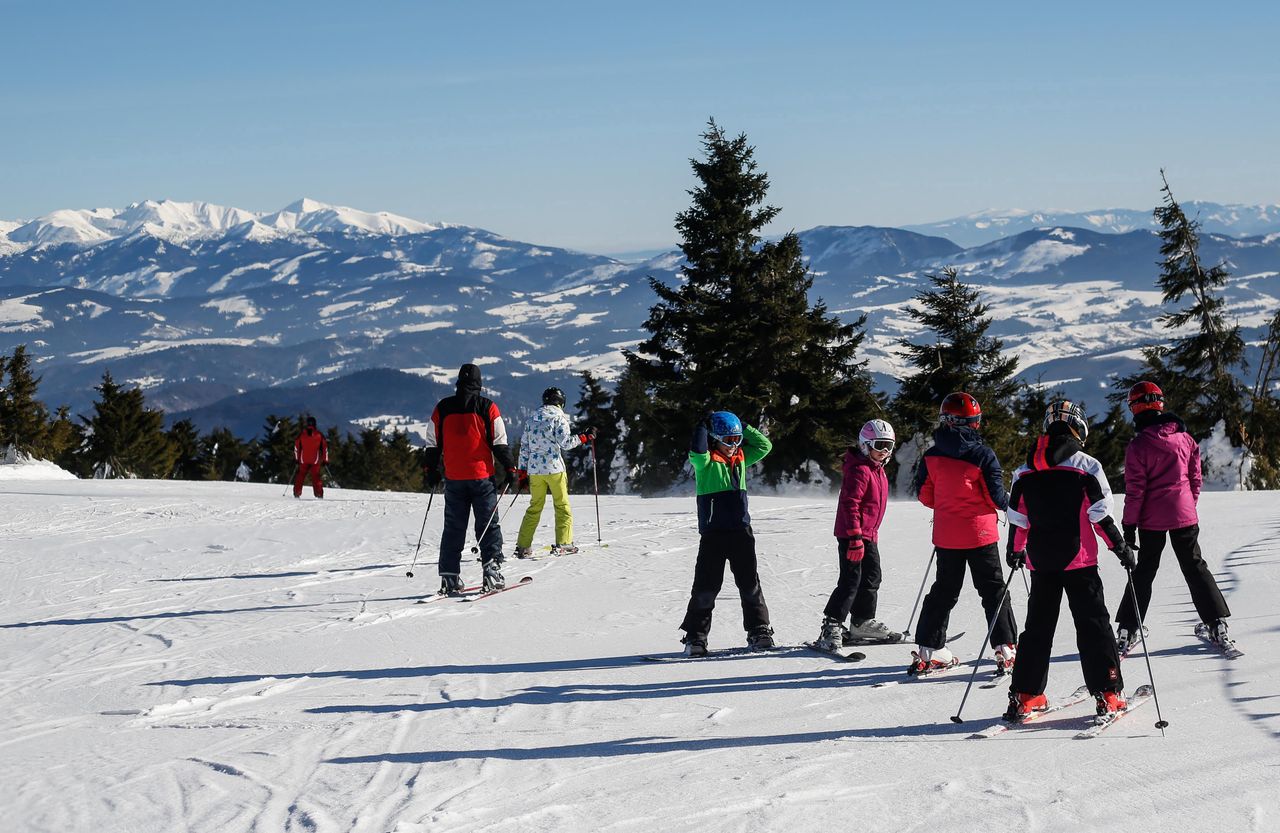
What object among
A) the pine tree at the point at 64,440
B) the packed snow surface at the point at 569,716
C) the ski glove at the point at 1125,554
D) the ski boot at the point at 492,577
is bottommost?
the packed snow surface at the point at 569,716

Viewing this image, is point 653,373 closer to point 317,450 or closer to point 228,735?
point 317,450

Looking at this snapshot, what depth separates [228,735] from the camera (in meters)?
6.55

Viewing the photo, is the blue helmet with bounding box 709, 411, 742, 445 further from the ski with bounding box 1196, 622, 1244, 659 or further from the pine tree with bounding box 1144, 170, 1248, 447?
the pine tree with bounding box 1144, 170, 1248, 447

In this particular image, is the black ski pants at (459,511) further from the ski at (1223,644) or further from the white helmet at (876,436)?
the ski at (1223,644)

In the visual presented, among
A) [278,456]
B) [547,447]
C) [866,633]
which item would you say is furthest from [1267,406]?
[278,456]

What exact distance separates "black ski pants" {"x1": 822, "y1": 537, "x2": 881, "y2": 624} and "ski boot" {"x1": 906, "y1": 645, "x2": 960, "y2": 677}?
2.46ft

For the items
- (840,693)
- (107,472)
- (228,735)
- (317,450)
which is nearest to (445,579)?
(228,735)

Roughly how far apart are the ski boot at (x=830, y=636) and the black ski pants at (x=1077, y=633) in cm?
194

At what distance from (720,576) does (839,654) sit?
977 millimetres

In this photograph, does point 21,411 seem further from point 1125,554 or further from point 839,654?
point 1125,554

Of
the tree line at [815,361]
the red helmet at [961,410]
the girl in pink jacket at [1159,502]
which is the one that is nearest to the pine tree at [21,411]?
the tree line at [815,361]

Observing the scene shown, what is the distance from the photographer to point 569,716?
21.6ft

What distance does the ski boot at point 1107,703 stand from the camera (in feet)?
19.1

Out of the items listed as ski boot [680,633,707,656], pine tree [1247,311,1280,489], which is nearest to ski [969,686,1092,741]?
ski boot [680,633,707,656]
